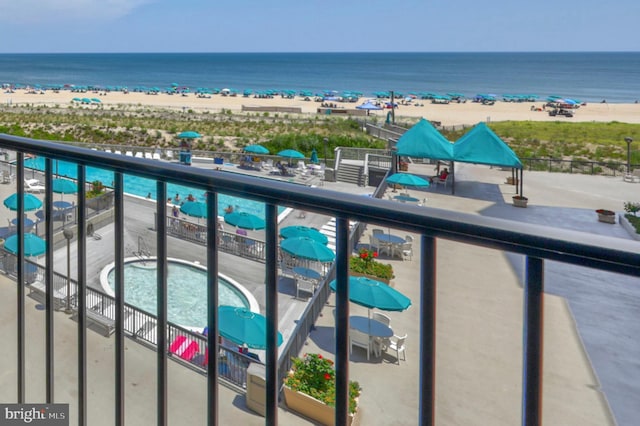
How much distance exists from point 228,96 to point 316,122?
1571 inches

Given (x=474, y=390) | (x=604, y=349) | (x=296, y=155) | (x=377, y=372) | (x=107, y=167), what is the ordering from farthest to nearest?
(x=296, y=155) → (x=604, y=349) → (x=377, y=372) → (x=474, y=390) → (x=107, y=167)

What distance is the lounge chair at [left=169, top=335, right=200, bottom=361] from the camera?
16.8ft

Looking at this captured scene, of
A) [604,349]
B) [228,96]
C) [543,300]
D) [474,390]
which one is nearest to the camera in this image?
[543,300]

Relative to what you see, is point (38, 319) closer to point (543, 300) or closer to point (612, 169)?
point (543, 300)

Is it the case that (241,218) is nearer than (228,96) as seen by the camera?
Yes

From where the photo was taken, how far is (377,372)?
7.80m

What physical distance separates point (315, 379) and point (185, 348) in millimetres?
2138

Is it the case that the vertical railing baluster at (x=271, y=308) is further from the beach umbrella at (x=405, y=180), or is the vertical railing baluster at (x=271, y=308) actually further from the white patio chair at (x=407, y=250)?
the beach umbrella at (x=405, y=180)

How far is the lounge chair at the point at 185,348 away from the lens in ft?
16.8

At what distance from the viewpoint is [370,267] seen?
11.7m

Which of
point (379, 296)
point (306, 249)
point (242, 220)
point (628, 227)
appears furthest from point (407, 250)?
point (628, 227)

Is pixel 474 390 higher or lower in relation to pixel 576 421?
higher

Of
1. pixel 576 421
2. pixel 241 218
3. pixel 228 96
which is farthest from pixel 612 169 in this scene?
pixel 228 96

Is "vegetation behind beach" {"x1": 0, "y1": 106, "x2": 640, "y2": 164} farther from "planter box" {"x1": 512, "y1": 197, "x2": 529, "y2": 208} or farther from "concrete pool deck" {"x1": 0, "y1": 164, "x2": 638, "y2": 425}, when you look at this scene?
"concrete pool deck" {"x1": 0, "y1": 164, "x2": 638, "y2": 425}
